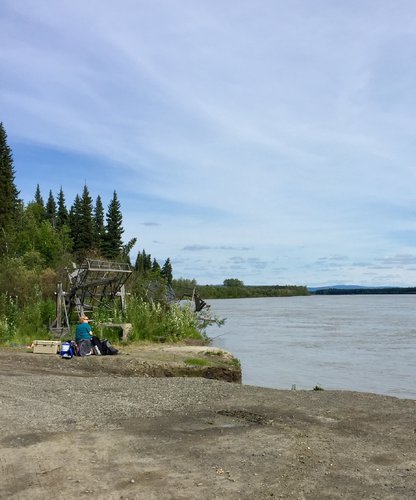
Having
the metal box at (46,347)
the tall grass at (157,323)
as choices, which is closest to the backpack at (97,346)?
the metal box at (46,347)

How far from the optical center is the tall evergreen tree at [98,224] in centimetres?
8796

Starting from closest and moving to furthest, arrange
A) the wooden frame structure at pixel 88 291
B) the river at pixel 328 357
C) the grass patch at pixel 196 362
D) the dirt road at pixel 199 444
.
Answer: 1. the dirt road at pixel 199 444
2. the grass patch at pixel 196 362
3. the river at pixel 328 357
4. the wooden frame structure at pixel 88 291

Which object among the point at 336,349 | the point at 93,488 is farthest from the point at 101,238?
the point at 93,488

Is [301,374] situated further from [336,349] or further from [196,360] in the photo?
[336,349]

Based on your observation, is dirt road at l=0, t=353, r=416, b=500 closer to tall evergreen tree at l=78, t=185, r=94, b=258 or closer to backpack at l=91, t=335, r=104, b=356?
backpack at l=91, t=335, r=104, b=356

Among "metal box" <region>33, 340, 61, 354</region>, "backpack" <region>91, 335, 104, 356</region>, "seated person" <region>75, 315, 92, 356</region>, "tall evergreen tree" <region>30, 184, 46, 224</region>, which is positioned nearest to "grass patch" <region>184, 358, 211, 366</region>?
"backpack" <region>91, 335, 104, 356</region>

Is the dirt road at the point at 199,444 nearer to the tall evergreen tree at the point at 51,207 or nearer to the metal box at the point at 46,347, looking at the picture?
the metal box at the point at 46,347

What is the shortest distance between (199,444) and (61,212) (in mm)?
96112

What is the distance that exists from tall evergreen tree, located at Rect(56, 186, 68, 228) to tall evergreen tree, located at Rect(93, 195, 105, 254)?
5043mm

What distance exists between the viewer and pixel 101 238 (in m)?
90.5

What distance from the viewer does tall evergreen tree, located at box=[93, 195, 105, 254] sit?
88.0m

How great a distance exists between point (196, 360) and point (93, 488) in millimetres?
11408

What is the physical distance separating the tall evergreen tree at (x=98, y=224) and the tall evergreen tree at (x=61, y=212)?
5.04m

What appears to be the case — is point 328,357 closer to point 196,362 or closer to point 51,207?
point 196,362
